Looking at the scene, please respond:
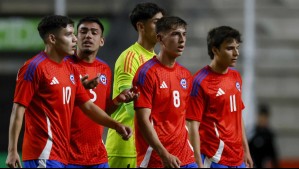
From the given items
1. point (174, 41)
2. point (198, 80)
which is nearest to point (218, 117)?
point (198, 80)

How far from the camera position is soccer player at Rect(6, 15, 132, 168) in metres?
10.7

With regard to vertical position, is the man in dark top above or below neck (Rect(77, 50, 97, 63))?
below

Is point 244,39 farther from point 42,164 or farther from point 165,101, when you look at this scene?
point 42,164

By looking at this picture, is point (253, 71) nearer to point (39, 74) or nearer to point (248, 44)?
point (248, 44)

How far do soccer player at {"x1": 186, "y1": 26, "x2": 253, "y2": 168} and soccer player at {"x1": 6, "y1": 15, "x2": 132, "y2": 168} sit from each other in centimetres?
152

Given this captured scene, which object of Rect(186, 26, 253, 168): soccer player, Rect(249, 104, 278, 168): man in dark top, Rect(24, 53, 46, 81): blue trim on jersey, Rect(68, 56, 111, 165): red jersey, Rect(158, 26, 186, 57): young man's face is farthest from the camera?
Rect(249, 104, 278, 168): man in dark top

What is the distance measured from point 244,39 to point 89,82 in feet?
58.3

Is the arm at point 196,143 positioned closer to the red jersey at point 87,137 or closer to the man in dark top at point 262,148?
the red jersey at point 87,137

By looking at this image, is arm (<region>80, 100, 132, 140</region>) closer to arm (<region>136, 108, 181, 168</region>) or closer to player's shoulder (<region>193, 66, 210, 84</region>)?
arm (<region>136, 108, 181, 168</region>)

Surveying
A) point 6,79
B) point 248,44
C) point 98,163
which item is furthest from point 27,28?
point 98,163

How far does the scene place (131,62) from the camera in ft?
39.9

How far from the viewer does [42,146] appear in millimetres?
10742

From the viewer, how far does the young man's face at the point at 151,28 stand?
12367 millimetres

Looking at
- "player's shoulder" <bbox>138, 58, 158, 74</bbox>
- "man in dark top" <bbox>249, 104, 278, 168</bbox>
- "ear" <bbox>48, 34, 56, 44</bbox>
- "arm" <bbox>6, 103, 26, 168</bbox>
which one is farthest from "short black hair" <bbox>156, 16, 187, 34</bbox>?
"man in dark top" <bbox>249, 104, 278, 168</bbox>
